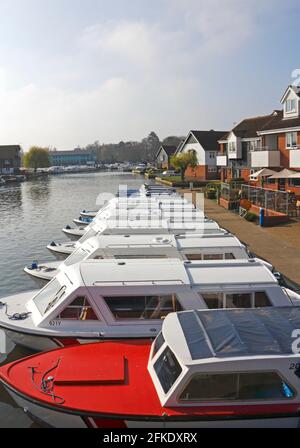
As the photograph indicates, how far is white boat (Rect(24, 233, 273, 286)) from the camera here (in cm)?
1630

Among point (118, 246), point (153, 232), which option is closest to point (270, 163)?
point (153, 232)

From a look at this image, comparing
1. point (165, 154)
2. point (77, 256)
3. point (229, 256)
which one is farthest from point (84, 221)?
point (165, 154)

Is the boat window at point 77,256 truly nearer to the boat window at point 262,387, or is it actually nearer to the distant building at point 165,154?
the boat window at point 262,387

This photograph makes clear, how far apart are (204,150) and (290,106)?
34778 millimetres

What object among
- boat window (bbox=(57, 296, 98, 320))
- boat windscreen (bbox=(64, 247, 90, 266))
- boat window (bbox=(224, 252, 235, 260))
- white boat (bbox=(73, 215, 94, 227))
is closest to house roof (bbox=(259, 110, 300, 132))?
white boat (bbox=(73, 215, 94, 227))

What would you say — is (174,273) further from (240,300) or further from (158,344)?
(158,344)

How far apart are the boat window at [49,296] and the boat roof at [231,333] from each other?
3.79 m

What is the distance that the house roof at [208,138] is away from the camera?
242 ft

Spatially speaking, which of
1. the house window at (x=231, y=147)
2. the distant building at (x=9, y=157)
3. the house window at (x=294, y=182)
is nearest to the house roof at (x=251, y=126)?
the house window at (x=231, y=147)

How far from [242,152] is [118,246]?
3915 cm

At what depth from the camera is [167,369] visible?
27.3ft

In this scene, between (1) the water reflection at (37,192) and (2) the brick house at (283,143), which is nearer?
Result: (2) the brick house at (283,143)

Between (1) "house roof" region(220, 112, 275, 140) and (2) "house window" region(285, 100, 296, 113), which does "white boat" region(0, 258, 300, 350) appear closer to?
(2) "house window" region(285, 100, 296, 113)
